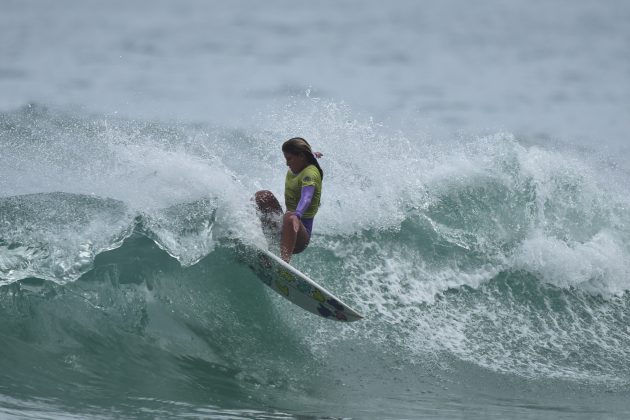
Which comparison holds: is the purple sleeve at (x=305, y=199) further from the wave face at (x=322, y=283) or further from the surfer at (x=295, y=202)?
the wave face at (x=322, y=283)

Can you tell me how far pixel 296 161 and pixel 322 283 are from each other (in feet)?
5.64

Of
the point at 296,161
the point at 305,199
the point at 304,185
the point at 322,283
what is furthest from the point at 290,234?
the point at 322,283

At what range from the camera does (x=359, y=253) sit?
9.34 meters

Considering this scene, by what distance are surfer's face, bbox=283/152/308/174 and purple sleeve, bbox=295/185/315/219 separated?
0.83 ft

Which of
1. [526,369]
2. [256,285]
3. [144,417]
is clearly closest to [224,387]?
[144,417]

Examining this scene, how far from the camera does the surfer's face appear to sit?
7.36 metres

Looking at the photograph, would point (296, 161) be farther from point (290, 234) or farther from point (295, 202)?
point (290, 234)

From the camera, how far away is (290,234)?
23.7 ft

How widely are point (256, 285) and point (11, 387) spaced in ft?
8.36

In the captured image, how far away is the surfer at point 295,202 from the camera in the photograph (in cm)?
720

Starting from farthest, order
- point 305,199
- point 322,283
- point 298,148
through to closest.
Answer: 1. point 322,283
2. point 298,148
3. point 305,199

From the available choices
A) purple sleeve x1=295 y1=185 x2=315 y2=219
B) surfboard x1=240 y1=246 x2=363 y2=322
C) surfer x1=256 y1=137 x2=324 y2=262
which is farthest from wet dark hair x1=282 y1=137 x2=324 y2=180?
surfboard x1=240 y1=246 x2=363 y2=322

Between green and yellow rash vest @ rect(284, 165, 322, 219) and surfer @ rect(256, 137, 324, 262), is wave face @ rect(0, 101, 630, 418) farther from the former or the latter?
green and yellow rash vest @ rect(284, 165, 322, 219)

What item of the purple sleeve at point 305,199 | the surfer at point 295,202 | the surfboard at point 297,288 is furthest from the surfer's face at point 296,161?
the surfboard at point 297,288
